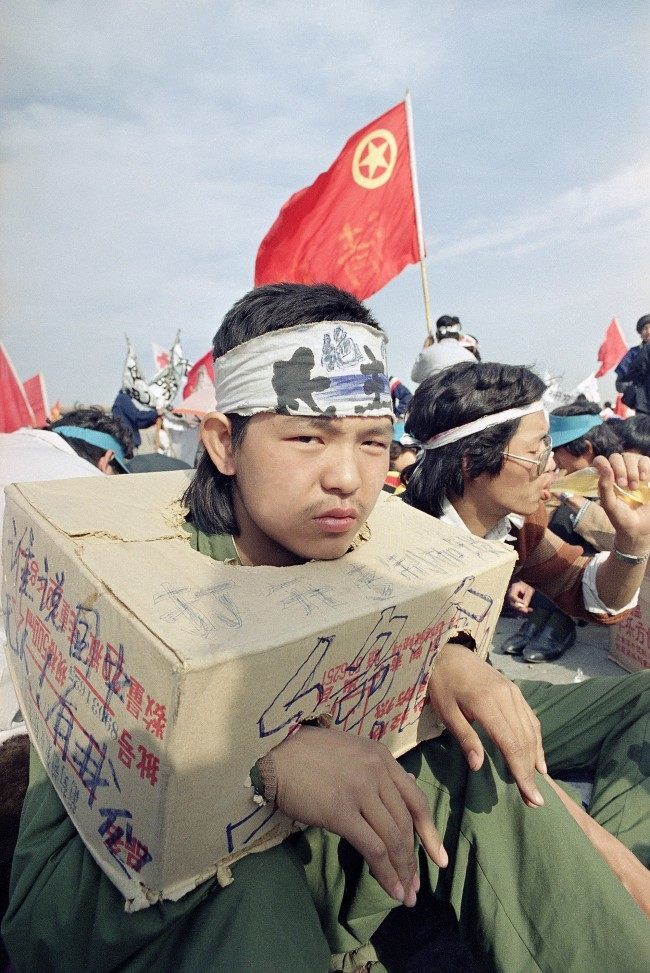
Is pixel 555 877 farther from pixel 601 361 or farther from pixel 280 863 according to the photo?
pixel 601 361

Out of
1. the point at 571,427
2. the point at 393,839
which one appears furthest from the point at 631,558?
the point at 571,427

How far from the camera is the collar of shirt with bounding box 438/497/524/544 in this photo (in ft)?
7.75

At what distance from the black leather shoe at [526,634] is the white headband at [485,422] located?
2068 millimetres

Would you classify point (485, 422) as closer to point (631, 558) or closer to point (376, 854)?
point (631, 558)

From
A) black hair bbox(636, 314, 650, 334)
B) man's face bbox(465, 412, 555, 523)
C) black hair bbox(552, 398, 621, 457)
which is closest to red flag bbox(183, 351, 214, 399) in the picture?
black hair bbox(636, 314, 650, 334)

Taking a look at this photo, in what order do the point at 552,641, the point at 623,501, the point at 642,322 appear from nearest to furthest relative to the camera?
the point at 623,501
the point at 552,641
the point at 642,322

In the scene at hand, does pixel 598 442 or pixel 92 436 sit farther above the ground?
pixel 92 436

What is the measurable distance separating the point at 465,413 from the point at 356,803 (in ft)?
5.31

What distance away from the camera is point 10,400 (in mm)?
5555

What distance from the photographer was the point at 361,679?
1.15 m

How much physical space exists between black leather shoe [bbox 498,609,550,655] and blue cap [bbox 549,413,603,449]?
130 cm

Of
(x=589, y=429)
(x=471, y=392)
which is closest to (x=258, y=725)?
(x=471, y=392)

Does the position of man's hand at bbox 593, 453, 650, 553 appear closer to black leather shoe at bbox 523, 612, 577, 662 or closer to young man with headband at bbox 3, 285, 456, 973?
young man with headband at bbox 3, 285, 456, 973

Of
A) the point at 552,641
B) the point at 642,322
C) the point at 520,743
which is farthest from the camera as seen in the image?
the point at 642,322
